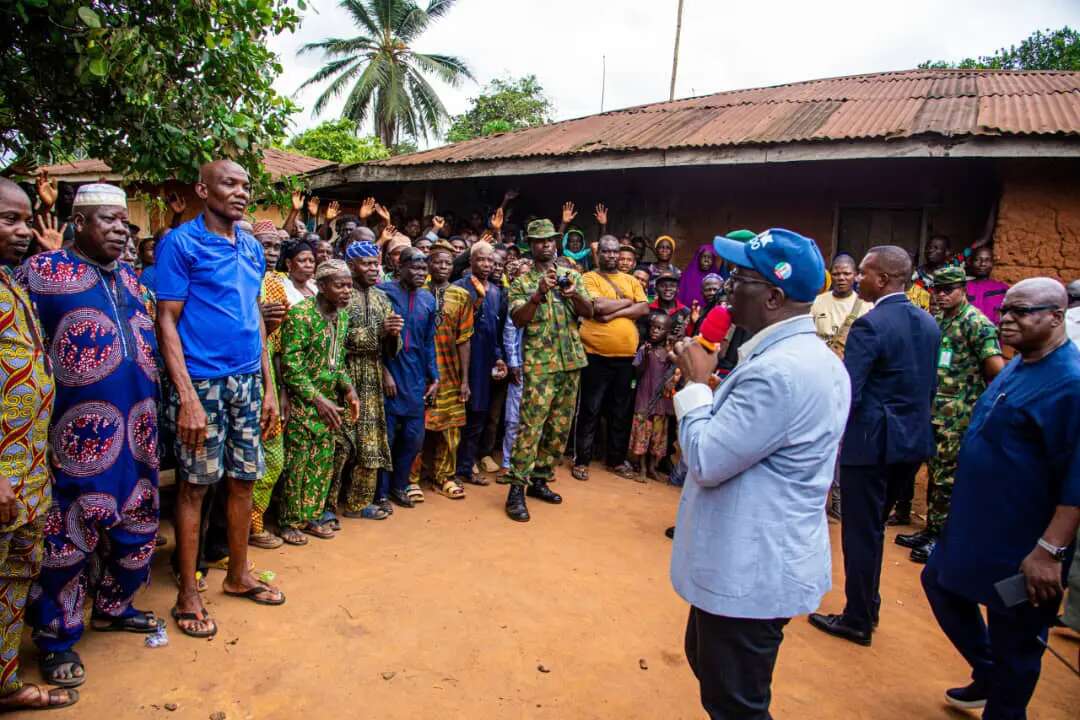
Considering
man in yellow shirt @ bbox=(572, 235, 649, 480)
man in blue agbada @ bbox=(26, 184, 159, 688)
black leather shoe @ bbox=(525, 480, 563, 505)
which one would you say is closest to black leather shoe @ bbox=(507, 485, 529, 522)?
black leather shoe @ bbox=(525, 480, 563, 505)

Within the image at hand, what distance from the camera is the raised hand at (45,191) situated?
4996 millimetres

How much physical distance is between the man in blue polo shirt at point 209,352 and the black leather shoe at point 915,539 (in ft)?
15.4

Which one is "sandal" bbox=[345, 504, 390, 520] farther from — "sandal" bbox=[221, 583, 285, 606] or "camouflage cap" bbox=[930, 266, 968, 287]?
"camouflage cap" bbox=[930, 266, 968, 287]

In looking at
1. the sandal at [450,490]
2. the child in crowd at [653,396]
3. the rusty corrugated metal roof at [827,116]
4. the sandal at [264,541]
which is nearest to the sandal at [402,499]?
the sandal at [450,490]

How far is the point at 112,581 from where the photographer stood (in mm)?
3082

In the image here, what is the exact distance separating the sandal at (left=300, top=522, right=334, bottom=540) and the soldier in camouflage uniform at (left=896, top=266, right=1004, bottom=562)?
4.17 meters

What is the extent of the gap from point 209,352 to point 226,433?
414 millimetres

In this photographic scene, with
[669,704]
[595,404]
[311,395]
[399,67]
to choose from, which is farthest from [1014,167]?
[399,67]

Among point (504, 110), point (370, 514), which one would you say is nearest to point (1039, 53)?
point (504, 110)

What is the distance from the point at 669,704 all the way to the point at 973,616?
4.42 ft

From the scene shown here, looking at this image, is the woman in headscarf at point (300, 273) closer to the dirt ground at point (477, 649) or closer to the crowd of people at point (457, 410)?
the crowd of people at point (457, 410)

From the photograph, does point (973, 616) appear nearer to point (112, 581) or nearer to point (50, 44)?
point (112, 581)

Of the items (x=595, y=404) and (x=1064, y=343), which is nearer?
(x=1064, y=343)

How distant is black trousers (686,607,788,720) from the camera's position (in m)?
1.98
